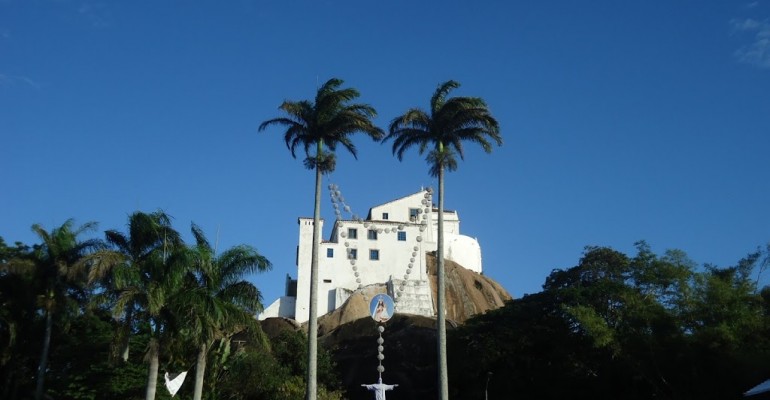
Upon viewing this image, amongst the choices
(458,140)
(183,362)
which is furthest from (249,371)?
(458,140)

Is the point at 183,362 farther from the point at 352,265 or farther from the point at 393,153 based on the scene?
the point at 352,265

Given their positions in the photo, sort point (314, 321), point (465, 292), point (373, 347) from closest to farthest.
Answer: point (314, 321), point (373, 347), point (465, 292)

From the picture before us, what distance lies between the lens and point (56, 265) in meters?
37.2

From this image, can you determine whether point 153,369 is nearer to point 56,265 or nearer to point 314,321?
point 314,321

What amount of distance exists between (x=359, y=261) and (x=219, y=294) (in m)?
42.5

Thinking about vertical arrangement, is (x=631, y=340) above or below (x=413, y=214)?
below

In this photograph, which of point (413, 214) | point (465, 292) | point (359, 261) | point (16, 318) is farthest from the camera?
point (413, 214)

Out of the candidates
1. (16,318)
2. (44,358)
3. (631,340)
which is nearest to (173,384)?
(44,358)

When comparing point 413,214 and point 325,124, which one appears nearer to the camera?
point 325,124

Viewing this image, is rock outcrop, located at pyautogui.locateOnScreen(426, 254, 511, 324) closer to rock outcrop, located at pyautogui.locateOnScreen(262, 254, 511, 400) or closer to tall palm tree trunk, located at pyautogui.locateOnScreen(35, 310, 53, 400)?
rock outcrop, located at pyautogui.locateOnScreen(262, 254, 511, 400)

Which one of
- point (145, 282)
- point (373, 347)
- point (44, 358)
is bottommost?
point (44, 358)

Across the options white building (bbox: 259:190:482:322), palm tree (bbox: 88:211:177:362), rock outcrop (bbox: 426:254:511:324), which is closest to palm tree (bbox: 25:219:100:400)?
palm tree (bbox: 88:211:177:362)

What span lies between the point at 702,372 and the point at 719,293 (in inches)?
152

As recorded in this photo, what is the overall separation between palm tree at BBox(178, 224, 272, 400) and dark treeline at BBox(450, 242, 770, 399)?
643 inches
